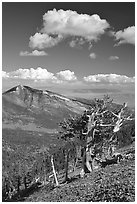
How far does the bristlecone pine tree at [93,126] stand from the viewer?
91.3 ft

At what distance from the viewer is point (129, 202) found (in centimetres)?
1236

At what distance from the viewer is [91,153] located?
3019 centimetres

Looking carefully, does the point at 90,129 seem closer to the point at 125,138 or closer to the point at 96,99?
the point at 96,99

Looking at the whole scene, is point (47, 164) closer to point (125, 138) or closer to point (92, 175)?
point (125, 138)

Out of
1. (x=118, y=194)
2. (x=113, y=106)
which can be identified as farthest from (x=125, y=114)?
(x=118, y=194)

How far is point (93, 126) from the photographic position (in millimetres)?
28438

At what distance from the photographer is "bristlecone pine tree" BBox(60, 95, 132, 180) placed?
27828mm

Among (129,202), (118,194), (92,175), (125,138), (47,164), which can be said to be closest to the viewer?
(129,202)

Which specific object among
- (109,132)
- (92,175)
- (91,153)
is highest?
(109,132)

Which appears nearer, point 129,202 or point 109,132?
point 129,202

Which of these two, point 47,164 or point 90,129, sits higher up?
point 90,129

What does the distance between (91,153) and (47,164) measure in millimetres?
145725

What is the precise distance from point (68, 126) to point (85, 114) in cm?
326

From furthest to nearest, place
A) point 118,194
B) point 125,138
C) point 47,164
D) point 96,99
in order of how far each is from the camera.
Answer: point 47,164, point 125,138, point 96,99, point 118,194
